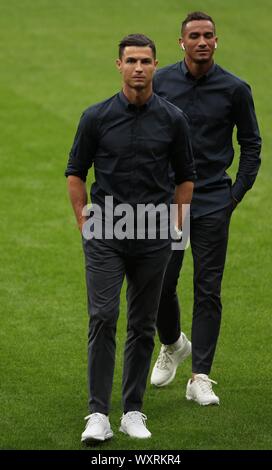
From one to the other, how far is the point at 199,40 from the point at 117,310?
1.89 meters

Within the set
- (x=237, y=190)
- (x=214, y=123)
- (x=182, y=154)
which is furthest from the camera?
(x=237, y=190)

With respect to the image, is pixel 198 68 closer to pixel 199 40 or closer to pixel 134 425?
pixel 199 40

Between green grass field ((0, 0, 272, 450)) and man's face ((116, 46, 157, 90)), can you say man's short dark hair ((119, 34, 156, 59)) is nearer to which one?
man's face ((116, 46, 157, 90))

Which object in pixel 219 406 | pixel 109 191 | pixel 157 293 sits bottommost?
pixel 219 406

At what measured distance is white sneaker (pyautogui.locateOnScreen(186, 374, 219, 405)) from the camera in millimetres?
8000

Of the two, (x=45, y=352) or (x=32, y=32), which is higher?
(x=32, y=32)

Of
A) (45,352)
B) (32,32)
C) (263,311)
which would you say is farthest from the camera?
(32,32)

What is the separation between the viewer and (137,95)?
7.04 m

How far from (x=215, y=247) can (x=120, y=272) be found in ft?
3.55

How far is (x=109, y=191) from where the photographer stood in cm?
712

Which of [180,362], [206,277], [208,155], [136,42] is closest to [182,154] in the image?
[136,42]

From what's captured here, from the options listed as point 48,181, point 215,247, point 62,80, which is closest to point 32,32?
point 62,80

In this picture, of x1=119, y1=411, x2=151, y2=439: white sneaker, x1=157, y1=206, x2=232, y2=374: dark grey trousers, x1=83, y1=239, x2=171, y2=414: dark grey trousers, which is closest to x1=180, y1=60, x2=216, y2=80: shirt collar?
x1=157, y1=206, x2=232, y2=374: dark grey trousers

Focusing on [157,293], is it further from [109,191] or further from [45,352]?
[45,352]
